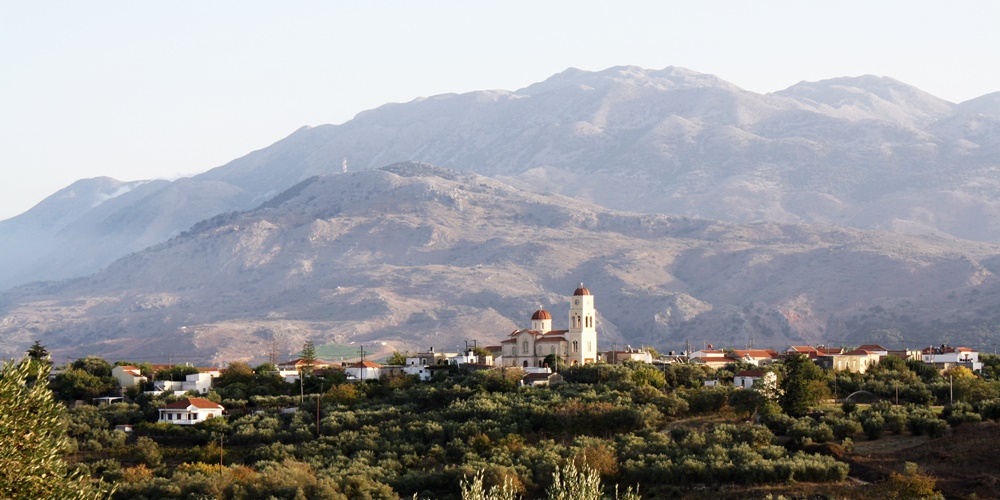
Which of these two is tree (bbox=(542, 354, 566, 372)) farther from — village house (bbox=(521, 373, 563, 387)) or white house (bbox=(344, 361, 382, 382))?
white house (bbox=(344, 361, 382, 382))

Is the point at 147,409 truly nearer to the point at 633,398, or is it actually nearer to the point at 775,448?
the point at 633,398

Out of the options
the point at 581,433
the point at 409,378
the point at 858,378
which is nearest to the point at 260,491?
the point at 581,433

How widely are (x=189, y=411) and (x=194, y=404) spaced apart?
892mm

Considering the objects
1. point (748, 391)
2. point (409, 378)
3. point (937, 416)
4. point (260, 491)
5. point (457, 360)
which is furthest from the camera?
point (457, 360)

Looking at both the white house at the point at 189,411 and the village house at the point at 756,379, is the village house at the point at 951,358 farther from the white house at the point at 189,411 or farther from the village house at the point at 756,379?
the white house at the point at 189,411

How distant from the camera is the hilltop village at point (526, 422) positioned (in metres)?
64.9

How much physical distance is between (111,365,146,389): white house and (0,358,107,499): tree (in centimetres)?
7168

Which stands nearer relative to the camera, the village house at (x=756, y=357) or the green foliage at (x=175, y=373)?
the green foliage at (x=175, y=373)

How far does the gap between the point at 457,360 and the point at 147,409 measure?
2576 centimetres

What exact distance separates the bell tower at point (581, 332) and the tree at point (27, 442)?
73613 millimetres

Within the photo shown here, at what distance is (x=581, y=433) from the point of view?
77500mm

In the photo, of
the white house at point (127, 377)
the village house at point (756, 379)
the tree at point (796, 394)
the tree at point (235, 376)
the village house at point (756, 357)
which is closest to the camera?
the tree at point (796, 394)

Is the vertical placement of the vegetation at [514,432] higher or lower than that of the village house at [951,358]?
lower

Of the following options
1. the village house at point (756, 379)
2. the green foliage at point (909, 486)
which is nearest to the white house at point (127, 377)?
the village house at point (756, 379)
